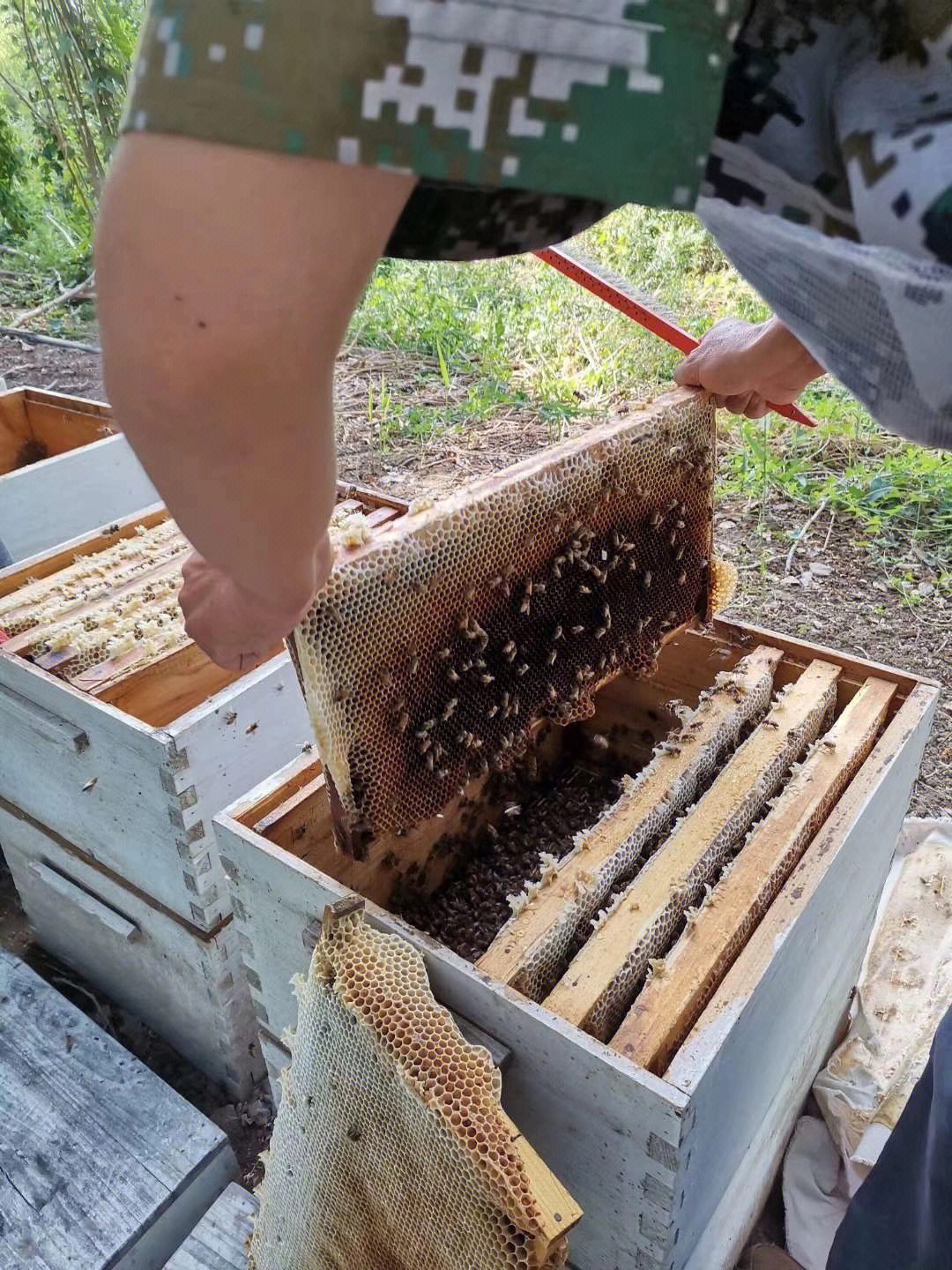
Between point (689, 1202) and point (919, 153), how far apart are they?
3.58 feet

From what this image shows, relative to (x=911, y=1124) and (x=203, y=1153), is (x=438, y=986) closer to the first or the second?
(x=911, y=1124)

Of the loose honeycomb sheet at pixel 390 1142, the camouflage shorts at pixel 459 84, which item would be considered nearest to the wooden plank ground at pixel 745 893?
the loose honeycomb sheet at pixel 390 1142

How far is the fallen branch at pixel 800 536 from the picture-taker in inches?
130

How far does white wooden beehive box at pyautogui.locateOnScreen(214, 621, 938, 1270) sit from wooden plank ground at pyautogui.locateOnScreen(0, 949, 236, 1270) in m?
0.29

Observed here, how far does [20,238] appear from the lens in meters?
7.56

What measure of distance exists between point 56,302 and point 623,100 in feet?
21.9

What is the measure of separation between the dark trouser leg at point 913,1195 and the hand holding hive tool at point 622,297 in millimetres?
929

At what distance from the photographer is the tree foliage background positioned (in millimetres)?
4383

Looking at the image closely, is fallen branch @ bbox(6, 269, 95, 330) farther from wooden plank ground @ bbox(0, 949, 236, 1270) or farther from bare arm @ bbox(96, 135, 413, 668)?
bare arm @ bbox(96, 135, 413, 668)

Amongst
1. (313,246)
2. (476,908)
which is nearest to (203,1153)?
(476,908)

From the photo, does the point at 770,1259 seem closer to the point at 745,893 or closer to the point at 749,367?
the point at 745,893

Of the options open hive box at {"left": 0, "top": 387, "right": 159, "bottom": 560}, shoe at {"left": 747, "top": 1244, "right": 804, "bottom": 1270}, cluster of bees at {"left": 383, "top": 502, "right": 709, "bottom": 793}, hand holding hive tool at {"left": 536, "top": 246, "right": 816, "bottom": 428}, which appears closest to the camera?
cluster of bees at {"left": 383, "top": 502, "right": 709, "bottom": 793}

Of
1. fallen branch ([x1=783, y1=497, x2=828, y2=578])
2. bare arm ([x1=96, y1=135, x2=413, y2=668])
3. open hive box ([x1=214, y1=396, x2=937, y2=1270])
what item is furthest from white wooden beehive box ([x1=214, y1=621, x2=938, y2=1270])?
fallen branch ([x1=783, y1=497, x2=828, y2=578])

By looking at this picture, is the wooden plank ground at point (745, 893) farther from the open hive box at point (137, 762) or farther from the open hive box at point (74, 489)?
the open hive box at point (74, 489)
